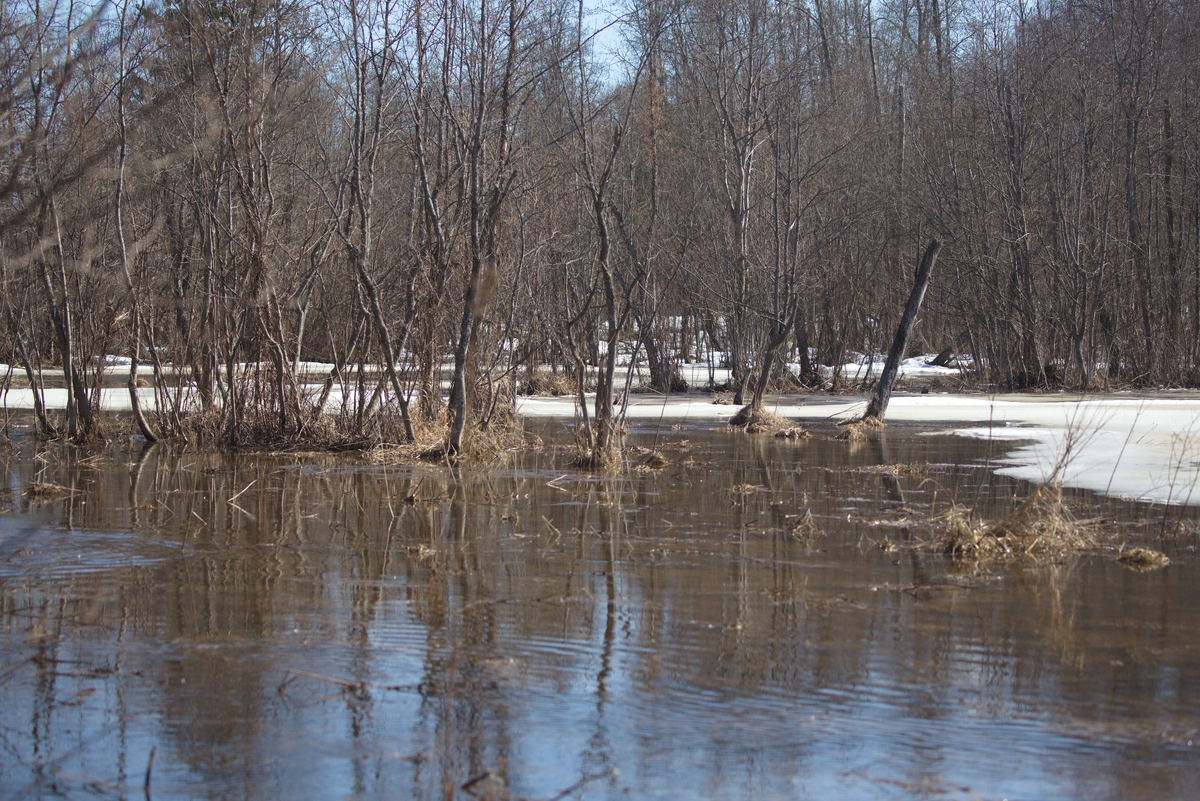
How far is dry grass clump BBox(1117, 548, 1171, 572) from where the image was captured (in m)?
6.41

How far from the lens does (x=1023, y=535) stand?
7.04 metres

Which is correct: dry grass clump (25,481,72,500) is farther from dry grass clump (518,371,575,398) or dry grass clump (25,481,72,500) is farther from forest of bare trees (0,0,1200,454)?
dry grass clump (518,371,575,398)

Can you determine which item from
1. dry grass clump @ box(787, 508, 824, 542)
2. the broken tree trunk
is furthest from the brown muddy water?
the broken tree trunk

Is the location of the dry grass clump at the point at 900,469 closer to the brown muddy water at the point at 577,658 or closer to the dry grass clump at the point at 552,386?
the brown muddy water at the point at 577,658

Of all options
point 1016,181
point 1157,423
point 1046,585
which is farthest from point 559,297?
point 1046,585

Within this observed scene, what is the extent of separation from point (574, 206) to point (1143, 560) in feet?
54.5

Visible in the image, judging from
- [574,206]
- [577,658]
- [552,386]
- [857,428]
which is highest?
[574,206]

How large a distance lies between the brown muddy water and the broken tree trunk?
26.8 feet

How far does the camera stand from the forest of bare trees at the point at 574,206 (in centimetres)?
1182

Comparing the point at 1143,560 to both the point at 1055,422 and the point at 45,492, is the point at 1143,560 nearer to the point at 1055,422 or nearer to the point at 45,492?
the point at 45,492

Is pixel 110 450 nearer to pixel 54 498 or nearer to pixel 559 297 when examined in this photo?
pixel 54 498

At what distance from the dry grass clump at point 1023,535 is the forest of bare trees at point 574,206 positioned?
4.42 meters

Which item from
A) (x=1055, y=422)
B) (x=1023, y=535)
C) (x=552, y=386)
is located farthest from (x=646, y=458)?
(x=552, y=386)

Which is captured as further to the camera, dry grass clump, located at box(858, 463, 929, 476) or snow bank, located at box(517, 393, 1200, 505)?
dry grass clump, located at box(858, 463, 929, 476)
